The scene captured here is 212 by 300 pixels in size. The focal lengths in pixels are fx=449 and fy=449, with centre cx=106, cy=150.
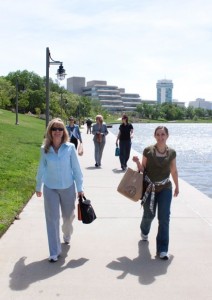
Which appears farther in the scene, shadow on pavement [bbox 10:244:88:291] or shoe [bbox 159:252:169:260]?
shoe [bbox 159:252:169:260]

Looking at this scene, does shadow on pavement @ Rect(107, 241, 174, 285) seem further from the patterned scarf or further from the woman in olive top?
the patterned scarf

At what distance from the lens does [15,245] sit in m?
5.70

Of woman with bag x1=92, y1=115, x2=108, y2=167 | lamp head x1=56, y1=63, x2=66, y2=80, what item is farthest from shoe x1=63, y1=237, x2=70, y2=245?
lamp head x1=56, y1=63, x2=66, y2=80

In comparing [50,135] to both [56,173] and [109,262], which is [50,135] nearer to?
[56,173]

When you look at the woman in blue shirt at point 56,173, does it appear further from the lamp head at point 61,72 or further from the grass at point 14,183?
the lamp head at point 61,72

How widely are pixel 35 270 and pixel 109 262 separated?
85 cm

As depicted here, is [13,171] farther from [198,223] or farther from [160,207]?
[160,207]

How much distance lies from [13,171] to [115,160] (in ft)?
18.0

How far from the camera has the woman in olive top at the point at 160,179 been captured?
541 cm

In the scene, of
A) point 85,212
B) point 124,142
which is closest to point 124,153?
point 124,142

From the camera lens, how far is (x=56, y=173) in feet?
17.2

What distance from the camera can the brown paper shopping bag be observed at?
18.3 ft

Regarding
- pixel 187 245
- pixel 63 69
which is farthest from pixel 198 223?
pixel 63 69

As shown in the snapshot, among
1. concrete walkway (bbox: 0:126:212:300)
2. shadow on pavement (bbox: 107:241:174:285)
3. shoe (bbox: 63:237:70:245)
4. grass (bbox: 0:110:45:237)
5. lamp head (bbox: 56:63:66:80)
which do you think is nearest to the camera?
concrete walkway (bbox: 0:126:212:300)
